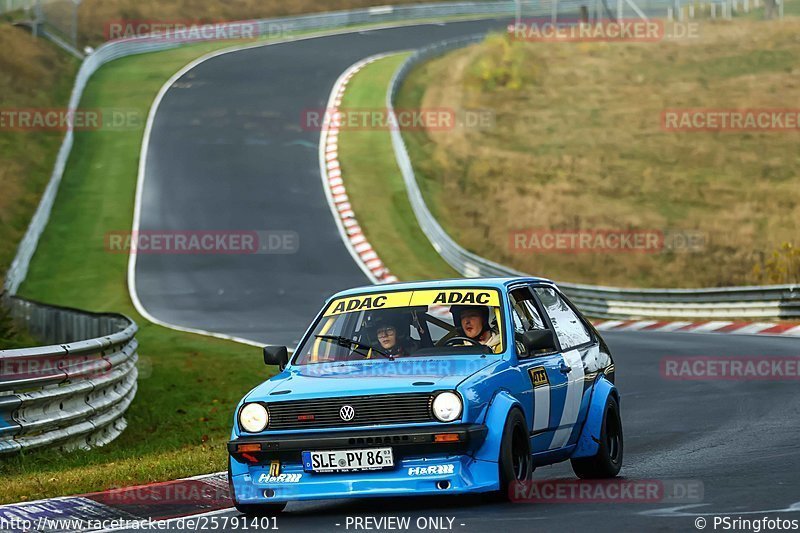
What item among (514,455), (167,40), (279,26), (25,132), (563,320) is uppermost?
(279,26)

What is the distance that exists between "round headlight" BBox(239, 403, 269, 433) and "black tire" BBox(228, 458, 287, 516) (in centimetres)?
24

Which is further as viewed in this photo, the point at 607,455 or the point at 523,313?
the point at 607,455

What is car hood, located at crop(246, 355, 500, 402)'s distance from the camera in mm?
8305

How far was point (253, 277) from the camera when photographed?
33.0m

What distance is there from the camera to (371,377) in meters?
8.59

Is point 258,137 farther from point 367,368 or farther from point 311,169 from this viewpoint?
point 367,368

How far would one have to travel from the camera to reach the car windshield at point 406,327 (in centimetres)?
921

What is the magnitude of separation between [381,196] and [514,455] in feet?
105

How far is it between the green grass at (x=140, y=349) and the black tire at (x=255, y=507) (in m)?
1.64

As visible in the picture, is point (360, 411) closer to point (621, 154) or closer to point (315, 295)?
point (315, 295)

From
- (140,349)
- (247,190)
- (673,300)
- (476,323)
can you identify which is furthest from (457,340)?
(247,190)

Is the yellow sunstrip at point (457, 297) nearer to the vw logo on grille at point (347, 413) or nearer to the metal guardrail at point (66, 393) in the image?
the vw logo on grille at point (347, 413)

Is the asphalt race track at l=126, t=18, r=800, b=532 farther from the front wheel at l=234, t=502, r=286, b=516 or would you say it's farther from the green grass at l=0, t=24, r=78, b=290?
the green grass at l=0, t=24, r=78, b=290

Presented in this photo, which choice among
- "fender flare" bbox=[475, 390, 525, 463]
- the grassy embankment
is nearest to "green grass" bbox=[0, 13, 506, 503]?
the grassy embankment
